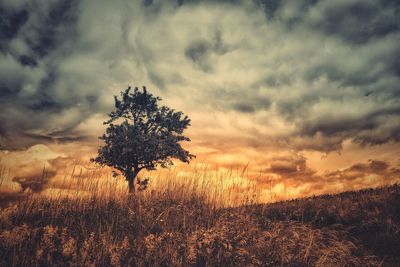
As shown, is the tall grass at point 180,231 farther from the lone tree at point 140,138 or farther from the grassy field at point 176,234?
the lone tree at point 140,138

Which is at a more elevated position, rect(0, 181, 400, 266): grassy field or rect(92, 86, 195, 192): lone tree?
rect(92, 86, 195, 192): lone tree

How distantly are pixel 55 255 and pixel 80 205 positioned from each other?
2.56m

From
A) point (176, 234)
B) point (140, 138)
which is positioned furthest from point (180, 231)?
point (140, 138)

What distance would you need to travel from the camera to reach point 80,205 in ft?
28.0

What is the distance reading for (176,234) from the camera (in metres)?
6.91

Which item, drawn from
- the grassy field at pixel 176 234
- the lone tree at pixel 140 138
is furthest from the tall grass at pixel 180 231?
the lone tree at pixel 140 138

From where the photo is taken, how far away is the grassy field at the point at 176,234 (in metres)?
5.89

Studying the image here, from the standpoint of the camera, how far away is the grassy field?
19.3 ft

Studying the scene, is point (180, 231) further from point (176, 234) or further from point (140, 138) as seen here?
point (140, 138)

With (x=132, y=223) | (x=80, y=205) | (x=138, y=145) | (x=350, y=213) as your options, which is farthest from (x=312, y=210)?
(x=138, y=145)

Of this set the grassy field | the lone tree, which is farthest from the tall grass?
the lone tree

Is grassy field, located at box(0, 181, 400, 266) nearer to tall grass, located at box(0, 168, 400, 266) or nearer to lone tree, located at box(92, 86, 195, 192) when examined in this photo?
tall grass, located at box(0, 168, 400, 266)

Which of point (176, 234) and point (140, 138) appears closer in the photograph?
point (176, 234)

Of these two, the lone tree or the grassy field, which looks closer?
the grassy field
